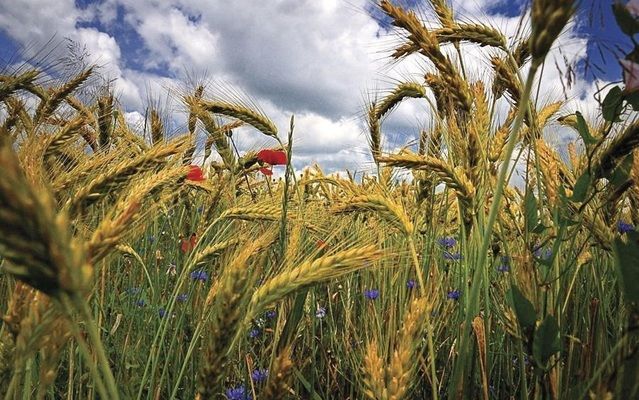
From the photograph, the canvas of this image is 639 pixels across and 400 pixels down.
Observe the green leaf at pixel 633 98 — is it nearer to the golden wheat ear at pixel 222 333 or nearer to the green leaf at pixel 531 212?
the green leaf at pixel 531 212

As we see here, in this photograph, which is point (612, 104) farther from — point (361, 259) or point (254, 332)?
point (254, 332)

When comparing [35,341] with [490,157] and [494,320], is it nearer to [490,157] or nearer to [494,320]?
Result: [490,157]

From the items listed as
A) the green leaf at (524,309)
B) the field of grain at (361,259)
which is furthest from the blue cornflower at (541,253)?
the green leaf at (524,309)

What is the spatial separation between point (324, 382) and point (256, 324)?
0.35m

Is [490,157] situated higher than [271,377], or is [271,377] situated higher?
[490,157]

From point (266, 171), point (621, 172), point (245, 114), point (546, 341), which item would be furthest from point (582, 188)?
point (266, 171)

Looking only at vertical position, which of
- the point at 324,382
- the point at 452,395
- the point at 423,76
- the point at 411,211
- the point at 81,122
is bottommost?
the point at 324,382

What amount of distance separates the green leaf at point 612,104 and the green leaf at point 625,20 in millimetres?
164

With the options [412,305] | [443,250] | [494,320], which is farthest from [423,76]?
[412,305]

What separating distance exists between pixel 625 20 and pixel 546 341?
2.06 feet

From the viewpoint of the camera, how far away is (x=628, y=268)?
3.02 ft

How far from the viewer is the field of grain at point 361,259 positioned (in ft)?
2.24

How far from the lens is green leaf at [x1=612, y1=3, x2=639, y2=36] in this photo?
2.74 ft

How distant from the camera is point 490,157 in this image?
172cm
